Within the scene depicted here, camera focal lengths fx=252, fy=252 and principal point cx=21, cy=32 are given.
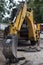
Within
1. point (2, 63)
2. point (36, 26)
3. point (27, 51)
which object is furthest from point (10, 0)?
point (2, 63)

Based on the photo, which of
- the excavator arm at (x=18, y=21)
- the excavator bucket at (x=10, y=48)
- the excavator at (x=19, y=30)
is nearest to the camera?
the excavator bucket at (x=10, y=48)

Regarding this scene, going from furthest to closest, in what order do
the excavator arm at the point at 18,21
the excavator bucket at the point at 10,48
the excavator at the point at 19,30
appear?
the excavator arm at the point at 18,21
the excavator at the point at 19,30
the excavator bucket at the point at 10,48

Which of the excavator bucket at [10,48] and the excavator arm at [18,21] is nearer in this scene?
the excavator bucket at [10,48]

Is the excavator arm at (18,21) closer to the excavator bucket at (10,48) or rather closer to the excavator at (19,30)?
the excavator at (19,30)

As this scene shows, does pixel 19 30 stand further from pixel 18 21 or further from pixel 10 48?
pixel 10 48

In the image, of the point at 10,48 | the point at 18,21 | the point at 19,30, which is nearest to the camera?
the point at 10,48

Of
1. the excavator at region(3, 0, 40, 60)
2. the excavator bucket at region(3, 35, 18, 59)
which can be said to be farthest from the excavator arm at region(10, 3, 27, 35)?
the excavator bucket at region(3, 35, 18, 59)

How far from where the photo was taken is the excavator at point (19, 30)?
8.72 metres

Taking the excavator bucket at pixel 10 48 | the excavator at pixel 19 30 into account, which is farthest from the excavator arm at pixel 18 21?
the excavator bucket at pixel 10 48

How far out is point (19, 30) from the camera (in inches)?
470

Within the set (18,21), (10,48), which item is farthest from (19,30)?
(10,48)

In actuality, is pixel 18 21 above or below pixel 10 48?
above

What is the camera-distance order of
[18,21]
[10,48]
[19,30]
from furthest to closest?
[19,30] < [18,21] < [10,48]

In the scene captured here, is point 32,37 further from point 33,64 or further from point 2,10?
point 2,10
